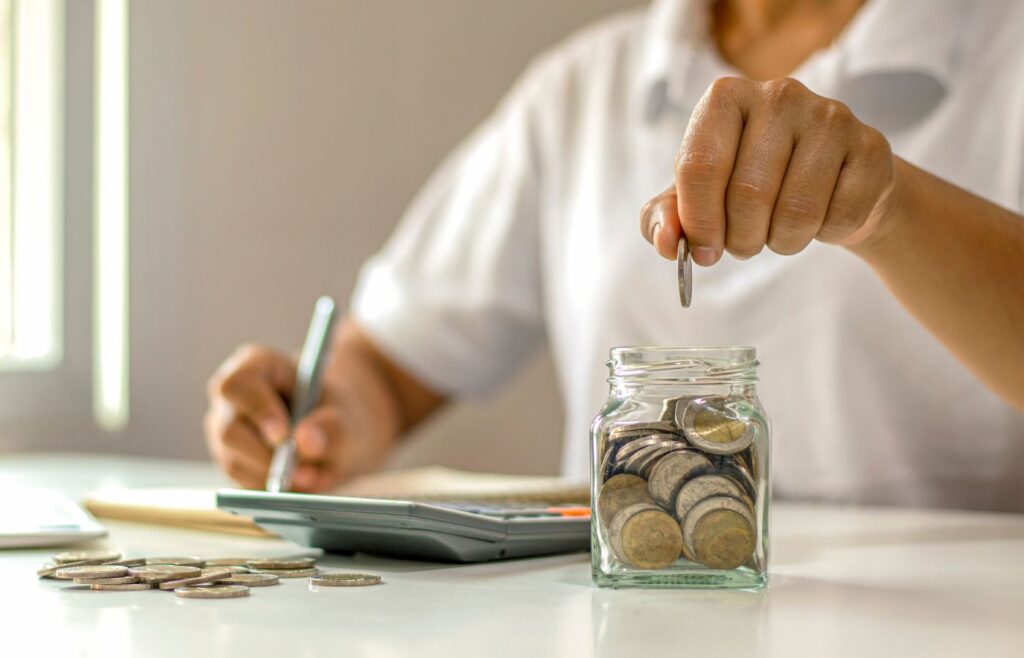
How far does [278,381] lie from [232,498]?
1.58 feet

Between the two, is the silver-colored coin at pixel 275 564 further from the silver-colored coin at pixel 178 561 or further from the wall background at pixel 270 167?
the wall background at pixel 270 167

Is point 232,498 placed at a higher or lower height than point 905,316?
lower

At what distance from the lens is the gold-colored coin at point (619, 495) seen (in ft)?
1.69

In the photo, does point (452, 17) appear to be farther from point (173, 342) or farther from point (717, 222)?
point (717, 222)

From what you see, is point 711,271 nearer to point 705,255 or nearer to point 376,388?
point 376,388

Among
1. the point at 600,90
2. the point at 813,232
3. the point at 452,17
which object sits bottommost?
A: the point at 813,232

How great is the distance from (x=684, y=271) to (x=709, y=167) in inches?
1.9

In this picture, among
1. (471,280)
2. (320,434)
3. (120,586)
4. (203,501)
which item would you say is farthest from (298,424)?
(120,586)

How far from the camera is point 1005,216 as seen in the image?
68cm

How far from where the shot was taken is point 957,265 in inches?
26.3

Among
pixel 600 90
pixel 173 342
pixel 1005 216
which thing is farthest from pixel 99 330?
pixel 1005 216

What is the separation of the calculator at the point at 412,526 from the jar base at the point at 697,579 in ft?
0.30

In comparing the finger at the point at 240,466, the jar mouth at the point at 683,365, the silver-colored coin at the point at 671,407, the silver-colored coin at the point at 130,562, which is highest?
the jar mouth at the point at 683,365

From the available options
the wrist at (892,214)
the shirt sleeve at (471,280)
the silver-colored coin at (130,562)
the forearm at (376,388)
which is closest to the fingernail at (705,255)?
the wrist at (892,214)
